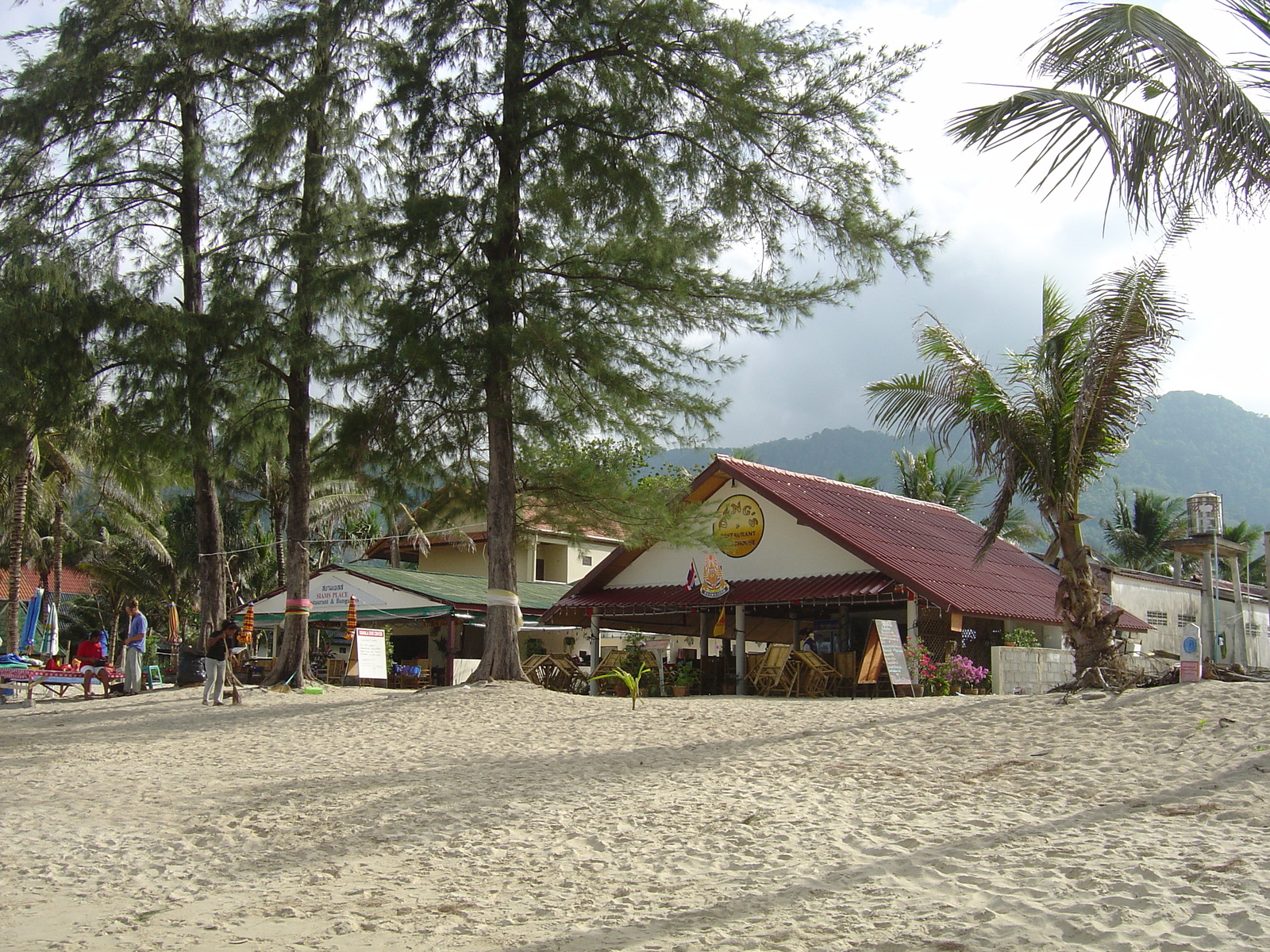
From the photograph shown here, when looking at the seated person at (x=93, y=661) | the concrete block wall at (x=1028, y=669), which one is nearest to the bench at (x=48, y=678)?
the seated person at (x=93, y=661)

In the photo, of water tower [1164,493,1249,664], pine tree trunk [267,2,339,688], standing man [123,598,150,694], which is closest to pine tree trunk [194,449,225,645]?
standing man [123,598,150,694]

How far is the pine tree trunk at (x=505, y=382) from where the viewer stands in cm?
1381

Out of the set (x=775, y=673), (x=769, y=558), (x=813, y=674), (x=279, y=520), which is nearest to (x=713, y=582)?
(x=769, y=558)

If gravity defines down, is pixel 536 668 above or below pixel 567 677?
above

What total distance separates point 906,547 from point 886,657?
173 inches

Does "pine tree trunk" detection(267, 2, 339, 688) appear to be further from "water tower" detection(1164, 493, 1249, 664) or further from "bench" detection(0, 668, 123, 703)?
"water tower" detection(1164, 493, 1249, 664)

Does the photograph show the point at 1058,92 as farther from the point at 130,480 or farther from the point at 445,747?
the point at 130,480

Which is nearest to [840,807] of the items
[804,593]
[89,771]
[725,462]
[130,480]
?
[89,771]

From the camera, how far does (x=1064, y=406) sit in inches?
444

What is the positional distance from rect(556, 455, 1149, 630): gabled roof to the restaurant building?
37 mm

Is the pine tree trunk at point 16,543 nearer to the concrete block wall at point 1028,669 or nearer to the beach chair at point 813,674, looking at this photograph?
the beach chair at point 813,674

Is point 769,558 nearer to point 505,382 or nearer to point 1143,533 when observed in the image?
point 505,382

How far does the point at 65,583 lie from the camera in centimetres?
5284

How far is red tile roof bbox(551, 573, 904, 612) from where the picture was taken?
16.8 meters
